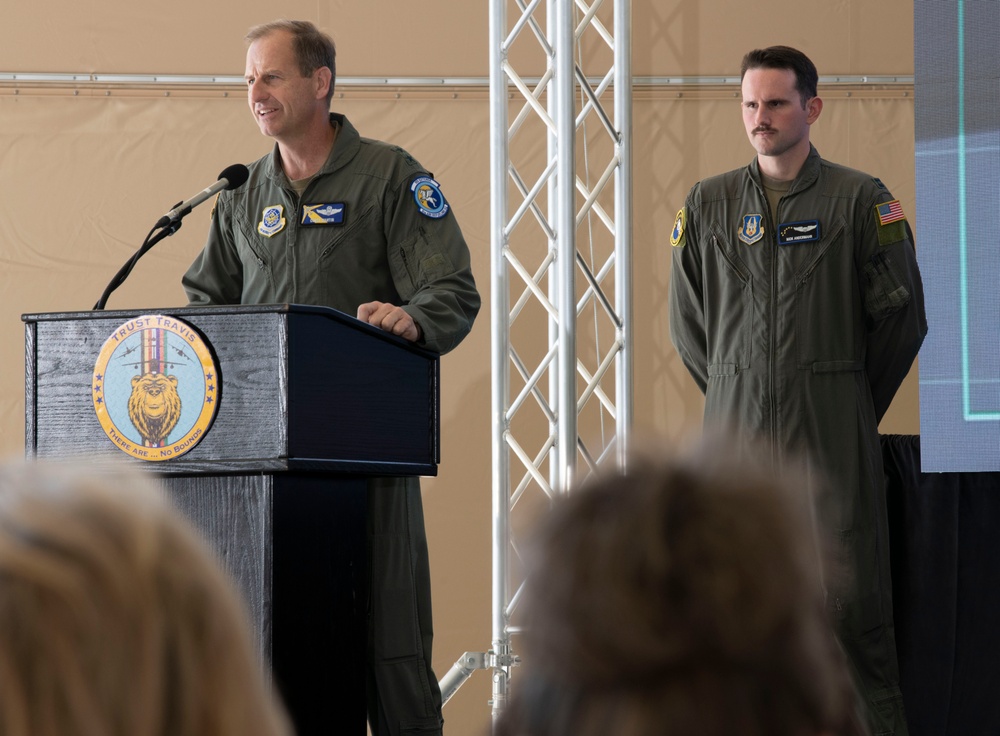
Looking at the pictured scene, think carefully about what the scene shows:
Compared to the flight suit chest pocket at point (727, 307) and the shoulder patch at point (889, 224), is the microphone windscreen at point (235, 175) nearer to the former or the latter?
the flight suit chest pocket at point (727, 307)

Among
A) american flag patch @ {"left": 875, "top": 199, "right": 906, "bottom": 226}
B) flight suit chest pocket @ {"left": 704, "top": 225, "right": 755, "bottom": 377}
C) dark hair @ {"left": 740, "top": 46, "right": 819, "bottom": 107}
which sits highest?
dark hair @ {"left": 740, "top": 46, "right": 819, "bottom": 107}

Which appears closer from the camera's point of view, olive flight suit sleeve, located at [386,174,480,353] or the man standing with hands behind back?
olive flight suit sleeve, located at [386,174,480,353]

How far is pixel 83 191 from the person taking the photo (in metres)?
4.37

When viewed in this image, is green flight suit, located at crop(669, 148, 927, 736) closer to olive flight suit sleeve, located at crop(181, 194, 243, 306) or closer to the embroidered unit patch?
the embroidered unit patch

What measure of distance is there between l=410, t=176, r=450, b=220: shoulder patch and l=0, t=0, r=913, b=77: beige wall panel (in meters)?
1.97

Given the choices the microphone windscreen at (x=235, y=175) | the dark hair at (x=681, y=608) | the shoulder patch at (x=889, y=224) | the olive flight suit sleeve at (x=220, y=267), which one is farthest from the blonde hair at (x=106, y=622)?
the shoulder patch at (x=889, y=224)

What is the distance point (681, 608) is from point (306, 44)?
2365 mm

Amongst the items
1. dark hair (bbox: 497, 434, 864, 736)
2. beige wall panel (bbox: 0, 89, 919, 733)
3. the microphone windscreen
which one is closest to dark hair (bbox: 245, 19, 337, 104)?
the microphone windscreen

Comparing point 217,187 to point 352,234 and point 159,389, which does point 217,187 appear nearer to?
point 352,234

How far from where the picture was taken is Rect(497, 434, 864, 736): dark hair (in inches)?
20.2

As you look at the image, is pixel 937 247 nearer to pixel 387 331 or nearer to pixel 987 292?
pixel 987 292

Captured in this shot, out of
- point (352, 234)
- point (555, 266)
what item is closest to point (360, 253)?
point (352, 234)

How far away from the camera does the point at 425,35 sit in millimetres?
4457

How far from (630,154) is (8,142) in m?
2.25
